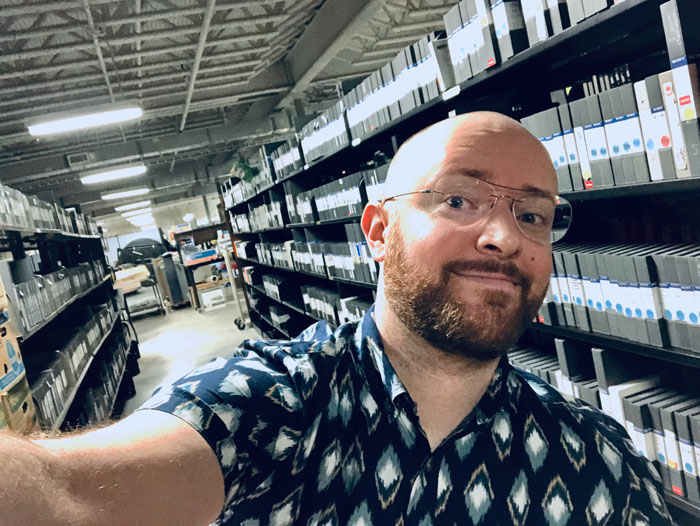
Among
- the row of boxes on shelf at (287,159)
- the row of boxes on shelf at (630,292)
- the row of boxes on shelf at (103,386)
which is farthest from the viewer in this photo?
the row of boxes on shelf at (287,159)

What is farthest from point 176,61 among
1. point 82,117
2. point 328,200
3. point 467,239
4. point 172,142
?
point 467,239

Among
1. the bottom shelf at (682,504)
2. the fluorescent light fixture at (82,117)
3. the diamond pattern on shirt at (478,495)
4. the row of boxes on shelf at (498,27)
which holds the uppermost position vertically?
the fluorescent light fixture at (82,117)

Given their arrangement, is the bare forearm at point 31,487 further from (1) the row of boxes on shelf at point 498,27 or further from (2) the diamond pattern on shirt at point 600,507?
(1) the row of boxes on shelf at point 498,27

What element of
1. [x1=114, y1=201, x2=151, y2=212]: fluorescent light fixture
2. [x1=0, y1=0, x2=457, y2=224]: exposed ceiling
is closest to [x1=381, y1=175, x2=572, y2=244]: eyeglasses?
[x1=0, y1=0, x2=457, y2=224]: exposed ceiling

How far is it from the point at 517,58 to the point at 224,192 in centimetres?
787

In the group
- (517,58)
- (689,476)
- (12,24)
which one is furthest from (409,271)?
(12,24)

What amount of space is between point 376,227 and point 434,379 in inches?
14.4

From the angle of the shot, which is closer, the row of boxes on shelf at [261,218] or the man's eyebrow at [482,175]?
the man's eyebrow at [482,175]

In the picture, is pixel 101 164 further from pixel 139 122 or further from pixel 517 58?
pixel 517 58

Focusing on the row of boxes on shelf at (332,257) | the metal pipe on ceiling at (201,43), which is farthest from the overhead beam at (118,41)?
the row of boxes on shelf at (332,257)

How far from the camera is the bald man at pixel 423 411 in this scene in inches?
29.3

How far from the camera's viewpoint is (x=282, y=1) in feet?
16.8

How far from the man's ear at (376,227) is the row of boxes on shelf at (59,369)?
205cm

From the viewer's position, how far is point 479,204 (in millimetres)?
976
